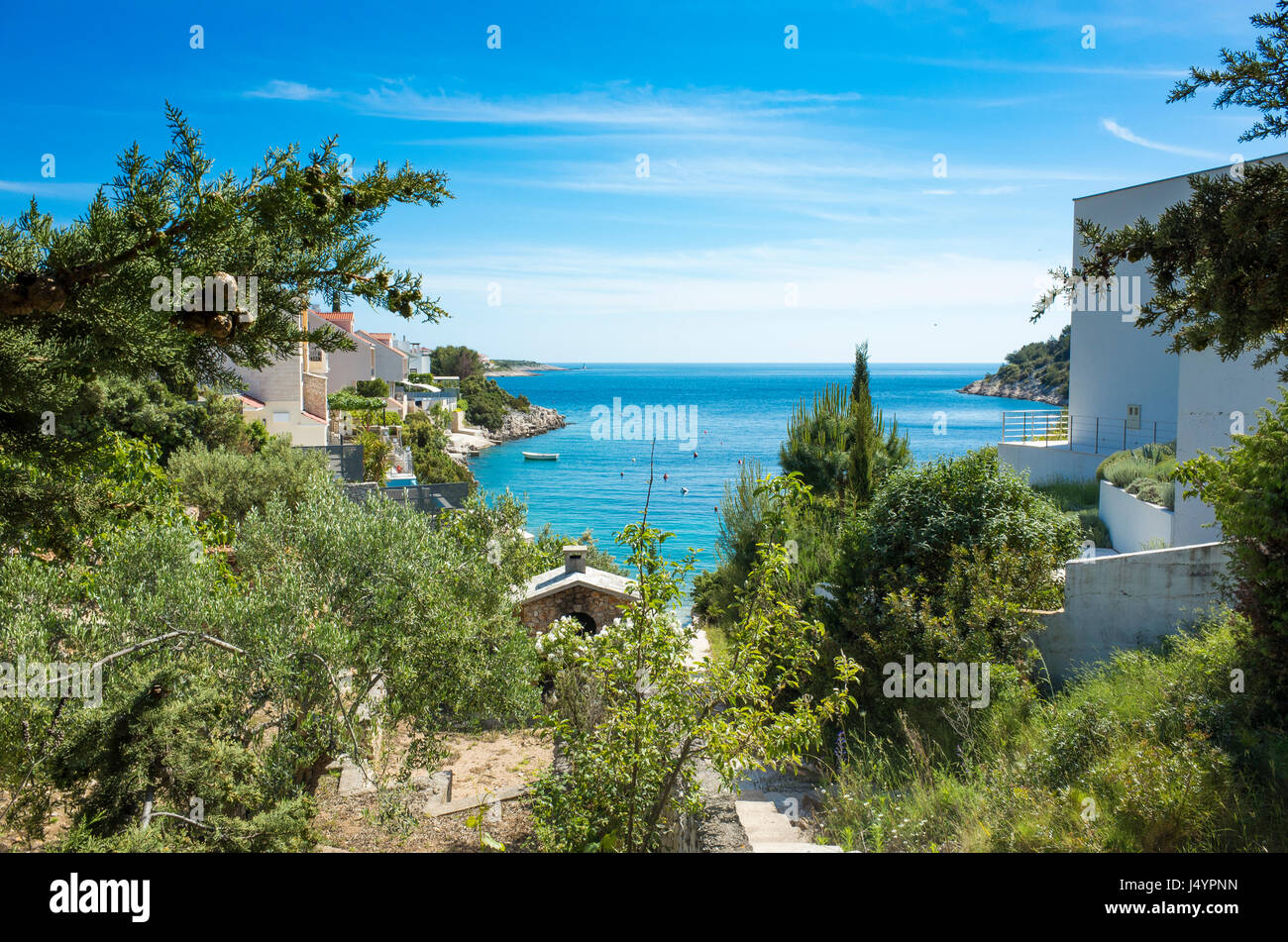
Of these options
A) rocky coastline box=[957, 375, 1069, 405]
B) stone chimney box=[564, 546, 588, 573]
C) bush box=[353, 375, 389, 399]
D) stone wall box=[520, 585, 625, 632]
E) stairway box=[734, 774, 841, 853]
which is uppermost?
rocky coastline box=[957, 375, 1069, 405]

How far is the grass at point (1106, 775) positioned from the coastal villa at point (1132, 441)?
104cm

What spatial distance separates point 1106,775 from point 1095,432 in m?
25.8

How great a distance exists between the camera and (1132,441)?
28.0m

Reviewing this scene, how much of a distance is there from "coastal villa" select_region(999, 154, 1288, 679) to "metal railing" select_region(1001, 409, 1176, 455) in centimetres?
4

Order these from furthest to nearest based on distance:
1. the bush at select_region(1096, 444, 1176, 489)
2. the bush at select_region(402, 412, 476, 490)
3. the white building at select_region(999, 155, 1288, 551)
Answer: the bush at select_region(402, 412, 476, 490), the white building at select_region(999, 155, 1288, 551), the bush at select_region(1096, 444, 1176, 489)

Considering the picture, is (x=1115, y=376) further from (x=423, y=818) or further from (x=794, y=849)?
(x=423, y=818)

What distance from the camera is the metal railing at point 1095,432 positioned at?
90.6ft

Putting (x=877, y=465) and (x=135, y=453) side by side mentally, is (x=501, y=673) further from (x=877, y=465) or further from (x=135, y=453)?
(x=877, y=465)

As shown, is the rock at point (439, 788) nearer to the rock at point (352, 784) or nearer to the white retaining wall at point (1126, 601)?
the rock at point (352, 784)

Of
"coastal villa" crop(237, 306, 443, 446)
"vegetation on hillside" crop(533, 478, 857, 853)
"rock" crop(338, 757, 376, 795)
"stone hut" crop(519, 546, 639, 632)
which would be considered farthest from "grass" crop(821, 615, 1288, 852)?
"coastal villa" crop(237, 306, 443, 446)

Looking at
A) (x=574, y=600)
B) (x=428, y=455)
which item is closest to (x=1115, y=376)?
(x=574, y=600)

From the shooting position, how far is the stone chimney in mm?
20938

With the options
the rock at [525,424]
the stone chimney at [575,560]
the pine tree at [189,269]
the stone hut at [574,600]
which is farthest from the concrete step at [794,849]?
the rock at [525,424]

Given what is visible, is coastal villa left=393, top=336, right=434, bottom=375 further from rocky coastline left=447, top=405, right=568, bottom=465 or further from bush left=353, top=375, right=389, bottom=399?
bush left=353, top=375, right=389, bottom=399
